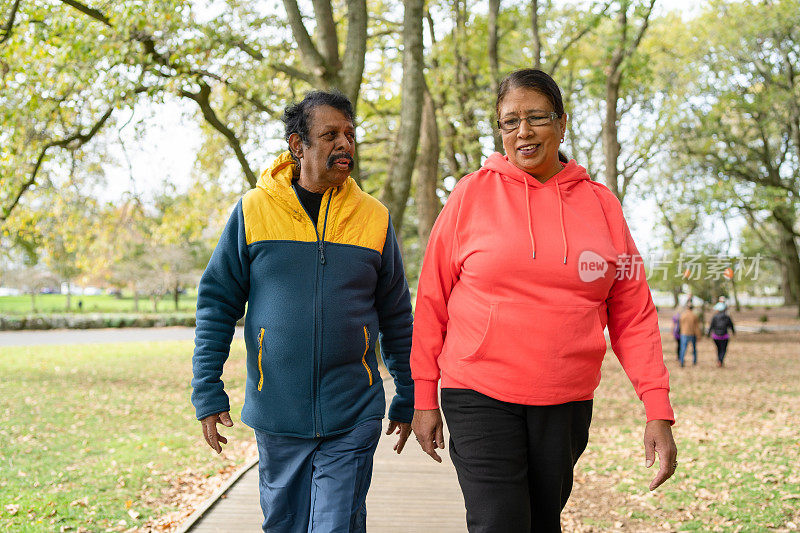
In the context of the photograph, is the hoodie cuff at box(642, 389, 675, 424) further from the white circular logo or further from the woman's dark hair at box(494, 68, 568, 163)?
the woman's dark hair at box(494, 68, 568, 163)

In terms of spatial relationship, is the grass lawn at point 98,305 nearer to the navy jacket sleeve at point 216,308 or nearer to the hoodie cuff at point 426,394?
the navy jacket sleeve at point 216,308

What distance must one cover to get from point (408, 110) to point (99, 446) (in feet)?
22.0

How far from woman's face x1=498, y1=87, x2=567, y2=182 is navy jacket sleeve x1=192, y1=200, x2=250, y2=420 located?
1148mm

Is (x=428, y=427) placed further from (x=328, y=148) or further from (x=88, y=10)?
(x=88, y=10)

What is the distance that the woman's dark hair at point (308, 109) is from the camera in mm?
2979

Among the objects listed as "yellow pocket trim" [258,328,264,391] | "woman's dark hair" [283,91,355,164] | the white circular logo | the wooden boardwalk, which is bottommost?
the wooden boardwalk

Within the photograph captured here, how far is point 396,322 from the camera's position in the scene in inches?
129

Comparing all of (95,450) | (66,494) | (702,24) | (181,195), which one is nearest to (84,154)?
(181,195)

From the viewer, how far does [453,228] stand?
275 cm

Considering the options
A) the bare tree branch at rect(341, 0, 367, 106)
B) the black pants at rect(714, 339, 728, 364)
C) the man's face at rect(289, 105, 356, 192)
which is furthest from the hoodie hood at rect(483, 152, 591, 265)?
the black pants at rect(714, 339, 728, 364)

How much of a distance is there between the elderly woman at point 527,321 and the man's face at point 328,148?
0.49m

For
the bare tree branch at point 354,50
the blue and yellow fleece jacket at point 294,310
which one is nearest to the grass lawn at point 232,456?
the blue and yellow fleece jacket at point 294,310

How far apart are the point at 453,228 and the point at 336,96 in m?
0.79

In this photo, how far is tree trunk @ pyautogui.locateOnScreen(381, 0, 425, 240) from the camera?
11.0m
